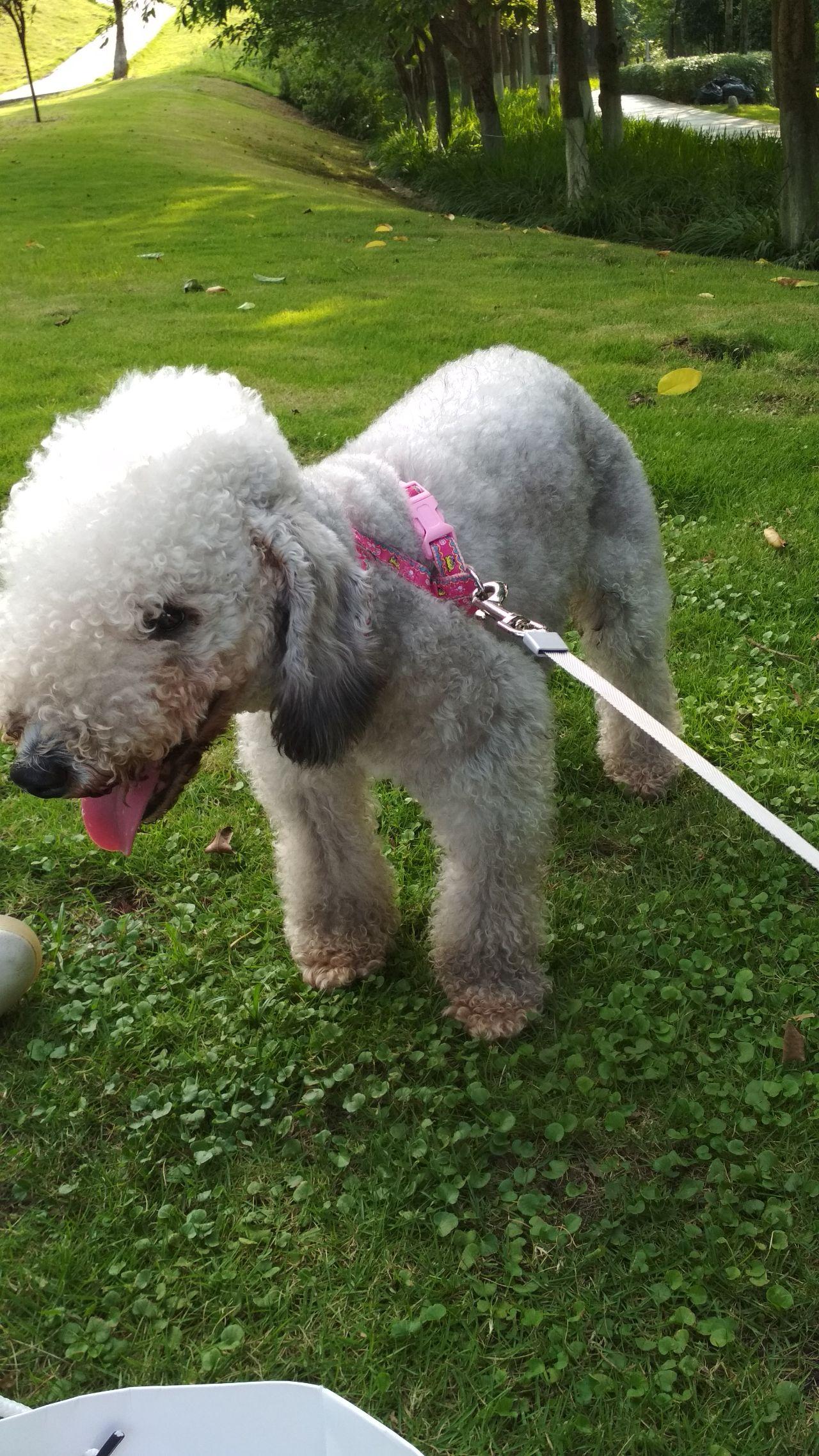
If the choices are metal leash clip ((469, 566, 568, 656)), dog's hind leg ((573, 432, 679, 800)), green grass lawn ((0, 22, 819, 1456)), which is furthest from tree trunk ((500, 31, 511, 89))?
metal leash clip ((469, 566, 568, 656))

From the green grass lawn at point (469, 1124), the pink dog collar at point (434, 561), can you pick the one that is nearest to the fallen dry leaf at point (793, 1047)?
the green grass lawn at point (469, 1124)

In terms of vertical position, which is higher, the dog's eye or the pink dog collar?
the dog's eye

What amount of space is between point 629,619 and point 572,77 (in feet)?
42.4

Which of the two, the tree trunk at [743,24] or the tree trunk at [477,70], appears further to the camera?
the tree trunk at [743,24]

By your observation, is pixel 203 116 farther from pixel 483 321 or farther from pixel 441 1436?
pixel 441 1436

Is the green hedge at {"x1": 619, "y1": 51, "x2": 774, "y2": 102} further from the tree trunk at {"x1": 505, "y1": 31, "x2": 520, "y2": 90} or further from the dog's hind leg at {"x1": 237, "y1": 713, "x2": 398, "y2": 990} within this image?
the dog's hind leg at {"x1": 237, "y1": 713, "x2": 398, "y2": 990}

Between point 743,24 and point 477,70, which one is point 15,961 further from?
point 743,24

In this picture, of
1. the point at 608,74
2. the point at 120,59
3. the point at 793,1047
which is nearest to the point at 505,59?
the point at 120,59

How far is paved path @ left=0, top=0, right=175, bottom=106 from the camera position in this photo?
1478 inches

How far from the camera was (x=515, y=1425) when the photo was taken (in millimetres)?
2043

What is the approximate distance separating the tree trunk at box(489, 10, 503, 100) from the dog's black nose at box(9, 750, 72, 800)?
84.2 feet

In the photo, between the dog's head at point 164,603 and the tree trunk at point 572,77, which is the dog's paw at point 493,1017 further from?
the tree trunk at point 572,77

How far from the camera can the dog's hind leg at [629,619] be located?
3.55 meters

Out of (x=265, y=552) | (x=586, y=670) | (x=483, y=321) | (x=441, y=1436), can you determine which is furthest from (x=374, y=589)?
(x=483, y=321)
